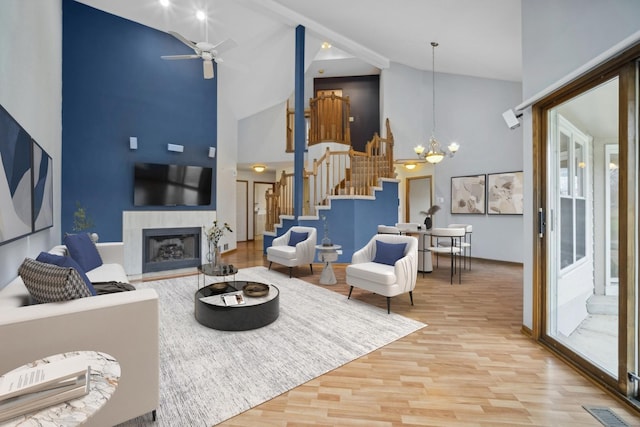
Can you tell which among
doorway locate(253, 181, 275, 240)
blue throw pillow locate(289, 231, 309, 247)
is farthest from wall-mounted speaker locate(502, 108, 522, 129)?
doorway locate(253, 181, 275, 240)

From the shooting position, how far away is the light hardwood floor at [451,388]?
5.64 ft

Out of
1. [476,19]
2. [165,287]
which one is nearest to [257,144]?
[165,287]

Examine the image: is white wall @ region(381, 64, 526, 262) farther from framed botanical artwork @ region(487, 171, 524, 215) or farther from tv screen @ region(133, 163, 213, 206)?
tv screen @ region(133, 163, 213, 206)

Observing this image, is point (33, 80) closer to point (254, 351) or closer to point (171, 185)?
point (171, 185)

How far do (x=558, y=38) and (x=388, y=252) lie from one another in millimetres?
2559

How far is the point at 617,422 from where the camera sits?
5.50 feet

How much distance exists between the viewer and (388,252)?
3.76 metres

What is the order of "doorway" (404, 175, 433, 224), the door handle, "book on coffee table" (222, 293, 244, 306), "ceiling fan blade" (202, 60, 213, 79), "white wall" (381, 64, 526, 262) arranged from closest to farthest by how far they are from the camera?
1. the door handle
2. "book on coffee table" (222, 293, 244, 306)
3. "ceiling fan blade" (202, 60, 213, 79)
4. "white wall" (381, 64, 526, 262)
5. "doorway" (404, 175, 433, 224)

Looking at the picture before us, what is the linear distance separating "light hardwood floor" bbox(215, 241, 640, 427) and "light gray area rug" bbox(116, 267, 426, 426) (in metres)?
0.13

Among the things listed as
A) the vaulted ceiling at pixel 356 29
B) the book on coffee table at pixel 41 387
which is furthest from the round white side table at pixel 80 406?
the vaulted ceiling at pixel 356 29

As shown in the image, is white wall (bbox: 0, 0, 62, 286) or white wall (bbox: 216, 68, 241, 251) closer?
white wall (bbox: 0, 0, 62, 286)

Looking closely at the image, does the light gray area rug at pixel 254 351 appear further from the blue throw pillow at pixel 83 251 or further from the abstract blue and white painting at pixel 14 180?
the abstract blue and white painting at pixel 14 180

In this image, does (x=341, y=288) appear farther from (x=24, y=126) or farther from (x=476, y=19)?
(x=476, y=19)

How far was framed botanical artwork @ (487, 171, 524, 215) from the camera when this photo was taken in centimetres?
612
